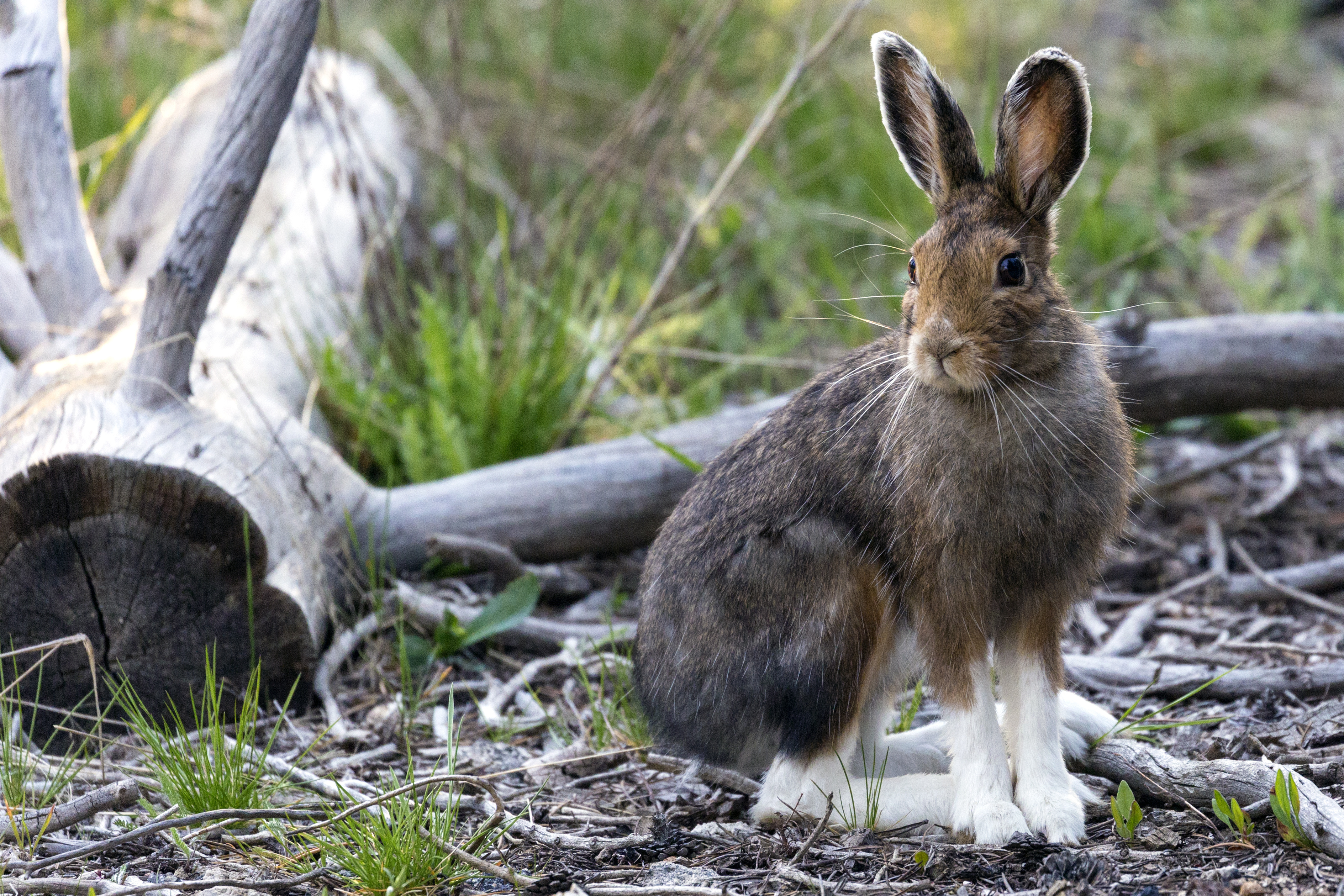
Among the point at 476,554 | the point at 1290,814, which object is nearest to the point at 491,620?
the point at 476,554

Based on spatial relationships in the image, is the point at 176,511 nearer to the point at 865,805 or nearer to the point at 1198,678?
the point at 865,805

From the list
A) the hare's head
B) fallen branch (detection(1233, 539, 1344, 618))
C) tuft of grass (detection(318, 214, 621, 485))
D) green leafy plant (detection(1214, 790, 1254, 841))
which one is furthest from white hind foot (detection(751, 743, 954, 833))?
tuft of grass (detection(318, 214, 621, 485))

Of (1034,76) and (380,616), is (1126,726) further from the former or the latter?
(380,616)

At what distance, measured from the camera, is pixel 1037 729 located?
3.41 metres

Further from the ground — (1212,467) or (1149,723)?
(1212,467)

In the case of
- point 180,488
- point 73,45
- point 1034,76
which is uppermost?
point 73,45

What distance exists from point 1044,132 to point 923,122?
33 cm

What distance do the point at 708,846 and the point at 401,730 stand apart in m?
1.24

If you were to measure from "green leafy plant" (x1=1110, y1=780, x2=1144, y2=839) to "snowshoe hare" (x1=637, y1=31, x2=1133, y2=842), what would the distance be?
12 centimetres

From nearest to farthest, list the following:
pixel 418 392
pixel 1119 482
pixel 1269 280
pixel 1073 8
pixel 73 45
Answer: pixel 1119 482
pixel 418 392
pixel 1269 280
pixel 73 45
pixel 1073 8

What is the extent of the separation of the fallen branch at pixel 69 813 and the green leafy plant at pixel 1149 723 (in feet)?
8.89

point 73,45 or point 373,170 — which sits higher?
point 73,45

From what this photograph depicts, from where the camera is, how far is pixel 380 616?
4.82 meters

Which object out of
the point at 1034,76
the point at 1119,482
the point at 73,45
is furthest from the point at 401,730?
the point at 73,45
